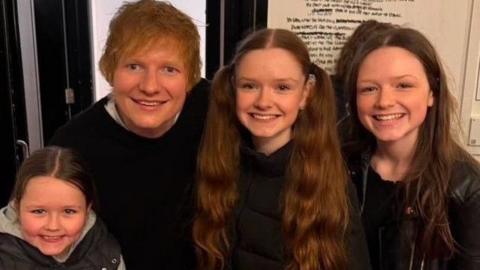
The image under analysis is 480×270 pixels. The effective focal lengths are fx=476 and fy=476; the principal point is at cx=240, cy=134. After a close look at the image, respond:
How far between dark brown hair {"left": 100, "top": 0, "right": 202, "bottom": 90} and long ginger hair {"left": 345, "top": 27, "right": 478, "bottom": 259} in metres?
0.45

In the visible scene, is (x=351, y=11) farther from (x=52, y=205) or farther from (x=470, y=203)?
(x=52, y=205)

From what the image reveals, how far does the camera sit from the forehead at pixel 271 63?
1.18 metres

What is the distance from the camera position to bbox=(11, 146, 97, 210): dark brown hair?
1.13 m

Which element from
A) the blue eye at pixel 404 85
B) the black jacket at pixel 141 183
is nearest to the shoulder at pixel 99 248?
the black jacket at pixel 141 183

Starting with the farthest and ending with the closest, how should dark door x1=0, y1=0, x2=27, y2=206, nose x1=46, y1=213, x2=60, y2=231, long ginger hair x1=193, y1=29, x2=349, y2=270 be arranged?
dark door x1=0, y1=0, x2=27, y2=206, long ginger hair x1=193, y1=29, x2=349, y2=270, nose x1=46, y1=213, x2=60, y2=231

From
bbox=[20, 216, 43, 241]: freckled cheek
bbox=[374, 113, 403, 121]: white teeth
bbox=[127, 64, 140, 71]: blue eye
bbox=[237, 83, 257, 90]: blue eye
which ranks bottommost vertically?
bbox=[20, 216, 43, 241]: freckled cheek

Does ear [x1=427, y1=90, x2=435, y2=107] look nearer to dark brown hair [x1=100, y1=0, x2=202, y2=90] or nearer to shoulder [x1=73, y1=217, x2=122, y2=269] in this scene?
dark brown hair [x1=100, y1=0, x2=202, y2=90]

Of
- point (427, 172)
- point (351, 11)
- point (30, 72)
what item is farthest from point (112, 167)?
point (30, 72)

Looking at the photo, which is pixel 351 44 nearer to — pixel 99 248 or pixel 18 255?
pixel 99 248

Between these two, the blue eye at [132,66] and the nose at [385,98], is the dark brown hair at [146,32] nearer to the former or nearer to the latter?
the blue eye at [132,66]

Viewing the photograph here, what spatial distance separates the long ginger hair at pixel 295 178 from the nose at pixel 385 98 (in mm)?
136

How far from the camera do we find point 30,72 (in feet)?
8.66

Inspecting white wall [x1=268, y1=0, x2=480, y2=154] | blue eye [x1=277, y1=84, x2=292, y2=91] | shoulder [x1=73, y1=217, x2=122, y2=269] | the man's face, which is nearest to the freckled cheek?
shoulder [x1=73, y1=217, x2=122, y2=269]

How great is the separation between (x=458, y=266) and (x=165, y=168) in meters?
0.80
